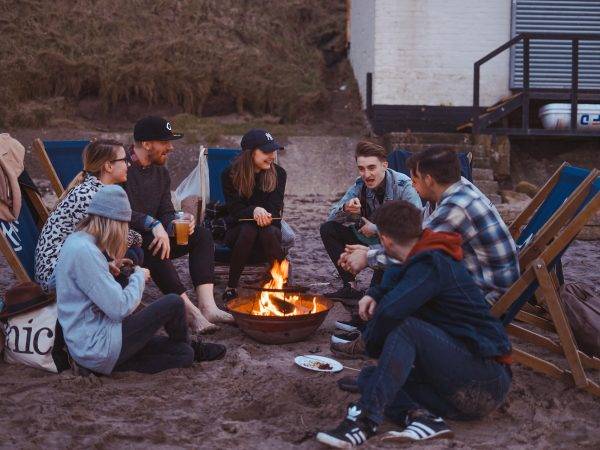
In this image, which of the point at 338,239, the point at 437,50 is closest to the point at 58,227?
the point at 338,239

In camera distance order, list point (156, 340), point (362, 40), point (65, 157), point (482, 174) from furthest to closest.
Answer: point (362, 40)
point (482, 174)
point (65, 157)
point (156, 340)

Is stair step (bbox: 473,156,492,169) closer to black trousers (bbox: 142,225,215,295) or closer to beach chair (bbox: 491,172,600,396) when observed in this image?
black trousers (bbox: 142,225,215,295)

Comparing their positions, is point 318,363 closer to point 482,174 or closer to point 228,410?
point 228,410

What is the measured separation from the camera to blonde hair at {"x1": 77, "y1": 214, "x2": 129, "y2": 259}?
382cm

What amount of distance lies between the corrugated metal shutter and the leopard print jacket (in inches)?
415

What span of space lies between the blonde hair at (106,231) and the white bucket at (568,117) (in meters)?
10.3

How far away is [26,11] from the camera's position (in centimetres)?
1551

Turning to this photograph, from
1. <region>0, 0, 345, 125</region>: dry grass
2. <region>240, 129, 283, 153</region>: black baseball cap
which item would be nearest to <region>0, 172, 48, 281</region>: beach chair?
<region>240, 129, 283, 153</region>: black baseball cap

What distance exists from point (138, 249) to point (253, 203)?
1287 mm

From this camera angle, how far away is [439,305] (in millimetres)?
3301

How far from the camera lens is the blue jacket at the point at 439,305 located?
125 inches

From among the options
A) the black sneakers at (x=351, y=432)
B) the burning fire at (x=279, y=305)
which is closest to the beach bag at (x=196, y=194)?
the burning fire at (x=279, y=305)

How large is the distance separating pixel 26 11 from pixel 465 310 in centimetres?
1470

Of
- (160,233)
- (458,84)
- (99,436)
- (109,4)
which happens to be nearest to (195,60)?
(109,4)
